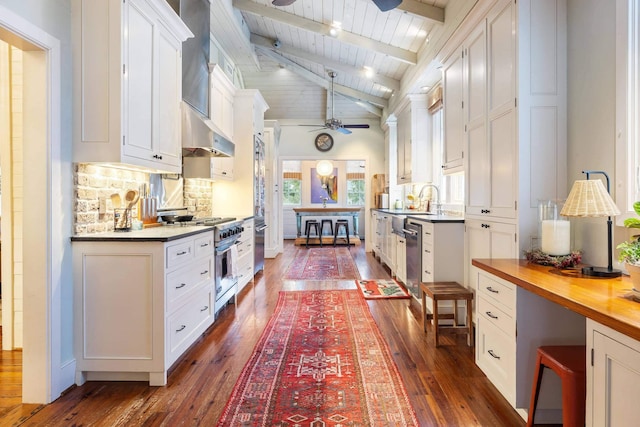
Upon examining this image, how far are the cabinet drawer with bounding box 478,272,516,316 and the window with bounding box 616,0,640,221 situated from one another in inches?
24.7

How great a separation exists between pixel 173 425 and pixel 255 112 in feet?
15.3

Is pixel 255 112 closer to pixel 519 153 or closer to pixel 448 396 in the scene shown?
pixel 519 153

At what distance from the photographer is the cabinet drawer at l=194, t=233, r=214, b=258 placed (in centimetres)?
285

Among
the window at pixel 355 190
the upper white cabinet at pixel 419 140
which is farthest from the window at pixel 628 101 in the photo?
the window at pixel 355 190

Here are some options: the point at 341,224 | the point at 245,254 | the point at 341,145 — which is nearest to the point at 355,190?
the point at 341,224

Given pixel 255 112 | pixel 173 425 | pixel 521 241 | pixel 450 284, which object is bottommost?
pixel 173 425

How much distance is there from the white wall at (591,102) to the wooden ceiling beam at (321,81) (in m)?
5.52

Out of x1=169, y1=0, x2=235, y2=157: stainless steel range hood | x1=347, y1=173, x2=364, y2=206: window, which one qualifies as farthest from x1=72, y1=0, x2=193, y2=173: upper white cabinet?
x1=347, y1=173, x2=364, y2=206: window

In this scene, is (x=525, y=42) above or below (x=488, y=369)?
above

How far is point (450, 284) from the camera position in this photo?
3.24 metres

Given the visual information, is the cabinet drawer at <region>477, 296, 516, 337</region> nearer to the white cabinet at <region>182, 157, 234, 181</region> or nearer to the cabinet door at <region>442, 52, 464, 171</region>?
the cabinet door at <region>442, 52, 464, 171</region>

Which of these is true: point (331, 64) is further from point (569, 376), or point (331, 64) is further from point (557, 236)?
point (569, 376)

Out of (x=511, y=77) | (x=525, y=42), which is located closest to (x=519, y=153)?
(x=511, y=77)

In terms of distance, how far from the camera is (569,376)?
148 cm
